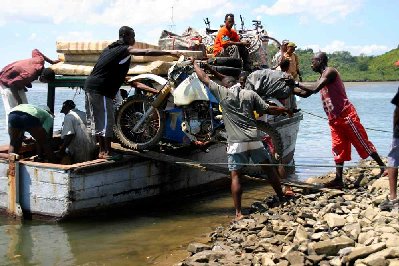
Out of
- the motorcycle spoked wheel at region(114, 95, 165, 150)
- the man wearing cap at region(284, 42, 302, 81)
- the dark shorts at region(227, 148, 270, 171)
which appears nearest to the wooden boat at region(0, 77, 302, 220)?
the motorcycle spoked wheel at region(114, 95, 165, 150)

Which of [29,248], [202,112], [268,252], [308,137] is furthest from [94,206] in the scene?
[308,137]

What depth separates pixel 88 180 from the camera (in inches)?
327

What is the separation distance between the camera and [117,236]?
26.1 ft

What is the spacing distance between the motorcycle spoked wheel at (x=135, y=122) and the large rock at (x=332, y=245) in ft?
13.1

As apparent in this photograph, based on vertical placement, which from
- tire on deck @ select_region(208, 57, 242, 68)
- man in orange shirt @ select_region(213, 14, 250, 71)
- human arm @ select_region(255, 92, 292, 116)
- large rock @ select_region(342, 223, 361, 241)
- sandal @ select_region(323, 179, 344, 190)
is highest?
man in orange shirt @ select_region(213, 14, 250, 71)

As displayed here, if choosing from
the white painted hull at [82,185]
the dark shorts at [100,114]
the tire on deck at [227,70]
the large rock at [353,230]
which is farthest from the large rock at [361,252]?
the tire on deck at [227,70]

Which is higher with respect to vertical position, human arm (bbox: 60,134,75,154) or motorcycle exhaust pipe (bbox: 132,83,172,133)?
motorcycle exhaust pipe (bbox: 132,83,172,133)

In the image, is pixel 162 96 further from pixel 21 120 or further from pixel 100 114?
pixel 21 120

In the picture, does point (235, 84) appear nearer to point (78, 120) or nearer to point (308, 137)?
point (78, 120)

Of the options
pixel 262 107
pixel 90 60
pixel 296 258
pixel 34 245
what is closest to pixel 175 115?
pixel 262 107

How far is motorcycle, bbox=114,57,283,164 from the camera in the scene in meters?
8.35

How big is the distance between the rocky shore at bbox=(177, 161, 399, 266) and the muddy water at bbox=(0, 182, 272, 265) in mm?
671

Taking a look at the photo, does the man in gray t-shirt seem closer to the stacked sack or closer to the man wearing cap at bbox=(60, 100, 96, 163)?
the stacked sack

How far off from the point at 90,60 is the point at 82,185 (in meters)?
2.84
